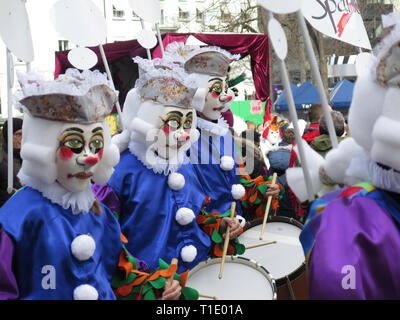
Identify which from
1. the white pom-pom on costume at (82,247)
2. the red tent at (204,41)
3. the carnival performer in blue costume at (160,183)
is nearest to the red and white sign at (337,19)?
the carnival performer in blue costume at (160,183)

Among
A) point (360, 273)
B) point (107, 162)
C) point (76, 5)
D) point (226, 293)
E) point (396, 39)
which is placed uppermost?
point (76, 5)

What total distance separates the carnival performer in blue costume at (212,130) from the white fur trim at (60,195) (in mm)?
1653

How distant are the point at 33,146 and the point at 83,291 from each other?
2.17ft

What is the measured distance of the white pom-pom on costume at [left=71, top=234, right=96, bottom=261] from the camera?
2.03 m

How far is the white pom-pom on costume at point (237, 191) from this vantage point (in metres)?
3.77

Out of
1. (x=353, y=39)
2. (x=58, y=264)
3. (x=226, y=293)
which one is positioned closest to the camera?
(x=58, y=264)

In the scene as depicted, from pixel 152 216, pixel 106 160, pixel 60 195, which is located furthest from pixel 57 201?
pixel 152 216

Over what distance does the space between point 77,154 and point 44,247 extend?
1.40 feet

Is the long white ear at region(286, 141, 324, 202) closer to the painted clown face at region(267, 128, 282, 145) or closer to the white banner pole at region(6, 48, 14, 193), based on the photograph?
the white banner pole at region(6, 48, 14, 193)

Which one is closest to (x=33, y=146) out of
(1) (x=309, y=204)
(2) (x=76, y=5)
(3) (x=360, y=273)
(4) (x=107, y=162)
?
(4) (x=107, y=162)

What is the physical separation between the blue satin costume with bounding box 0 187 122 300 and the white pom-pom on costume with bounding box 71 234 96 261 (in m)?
0.03

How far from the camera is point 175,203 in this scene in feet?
10.2
